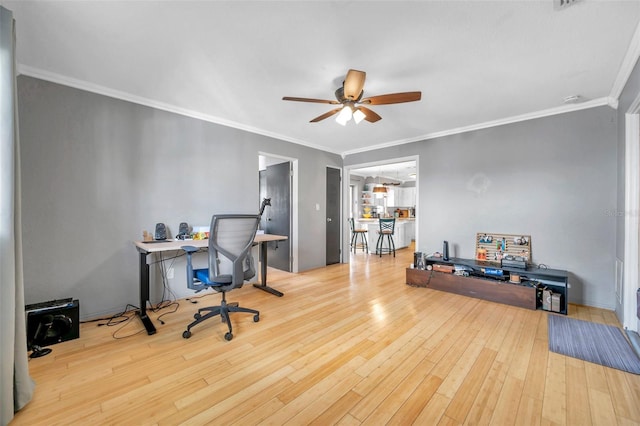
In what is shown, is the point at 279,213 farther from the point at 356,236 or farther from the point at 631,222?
the point at 631,222

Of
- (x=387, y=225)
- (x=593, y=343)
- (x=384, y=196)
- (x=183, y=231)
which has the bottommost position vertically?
(x=593, y=343)

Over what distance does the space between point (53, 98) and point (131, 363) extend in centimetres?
264

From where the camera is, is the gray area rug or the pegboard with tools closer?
the gray area rug

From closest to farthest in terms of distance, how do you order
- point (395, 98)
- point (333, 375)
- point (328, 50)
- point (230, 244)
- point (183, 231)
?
1. point (333, 375)
2. point (328, 50)
3. point (395, 98)
4. point (230, 244)
5. point (183, 231)

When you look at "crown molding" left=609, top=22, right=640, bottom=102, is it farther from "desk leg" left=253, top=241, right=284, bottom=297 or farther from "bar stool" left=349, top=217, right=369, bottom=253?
"bar stool" left=349, top=217, right=369, bottom=253

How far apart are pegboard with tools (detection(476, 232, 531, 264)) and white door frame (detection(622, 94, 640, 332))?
98 cm

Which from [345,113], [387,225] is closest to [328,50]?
[345,113]

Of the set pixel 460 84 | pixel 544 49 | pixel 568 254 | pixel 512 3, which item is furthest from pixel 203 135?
pixel 568 254

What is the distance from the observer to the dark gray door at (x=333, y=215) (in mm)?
5453


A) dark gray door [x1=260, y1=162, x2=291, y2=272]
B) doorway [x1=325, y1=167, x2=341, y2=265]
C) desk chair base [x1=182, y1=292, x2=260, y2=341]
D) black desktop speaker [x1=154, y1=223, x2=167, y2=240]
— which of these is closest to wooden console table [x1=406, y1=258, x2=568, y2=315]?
doorway [x1=325, y1=167, x2=341, y2=265]

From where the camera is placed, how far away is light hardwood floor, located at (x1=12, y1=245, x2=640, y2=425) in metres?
1.46

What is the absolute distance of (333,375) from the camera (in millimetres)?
1803

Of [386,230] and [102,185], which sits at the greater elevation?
[102,185]

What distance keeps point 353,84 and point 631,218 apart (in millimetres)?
3012
